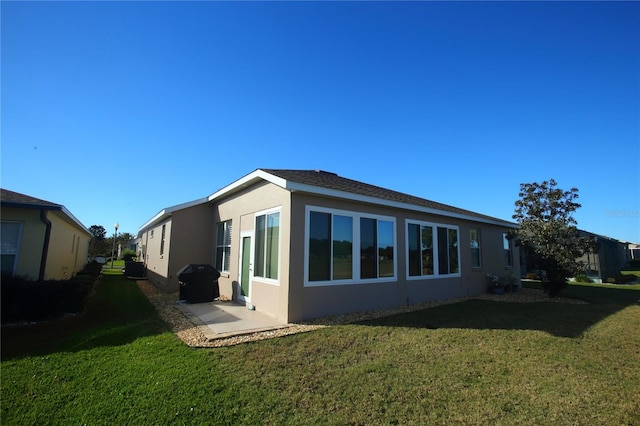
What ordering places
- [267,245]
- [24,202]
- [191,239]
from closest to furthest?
[24,202] → [267,245] → [191,239]

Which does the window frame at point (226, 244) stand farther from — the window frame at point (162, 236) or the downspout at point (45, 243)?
the downspout at point (45, 243)

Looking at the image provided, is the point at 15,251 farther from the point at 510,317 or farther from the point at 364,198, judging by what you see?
the point at 510,317

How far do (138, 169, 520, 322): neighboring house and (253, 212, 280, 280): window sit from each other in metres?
0.03

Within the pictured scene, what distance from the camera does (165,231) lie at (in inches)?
515

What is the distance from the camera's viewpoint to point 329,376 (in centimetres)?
412

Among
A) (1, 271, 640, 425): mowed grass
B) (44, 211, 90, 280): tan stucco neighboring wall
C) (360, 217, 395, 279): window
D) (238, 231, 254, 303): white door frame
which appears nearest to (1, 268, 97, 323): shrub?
(1, 271, 640, 425): mowed grass

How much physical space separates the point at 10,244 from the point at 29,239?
1.22 ft

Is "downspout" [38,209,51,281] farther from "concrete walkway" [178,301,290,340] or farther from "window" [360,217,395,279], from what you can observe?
"window" [360,217,395,279]

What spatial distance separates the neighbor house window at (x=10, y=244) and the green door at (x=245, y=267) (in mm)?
5630

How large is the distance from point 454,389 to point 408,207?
6309 mm

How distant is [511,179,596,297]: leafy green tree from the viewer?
36.9ft

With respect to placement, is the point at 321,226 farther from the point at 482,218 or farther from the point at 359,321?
the point at 482,218

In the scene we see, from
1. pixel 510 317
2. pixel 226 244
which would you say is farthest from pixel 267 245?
pixel 510 317

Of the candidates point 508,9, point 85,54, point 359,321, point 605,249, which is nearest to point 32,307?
point 85,54
